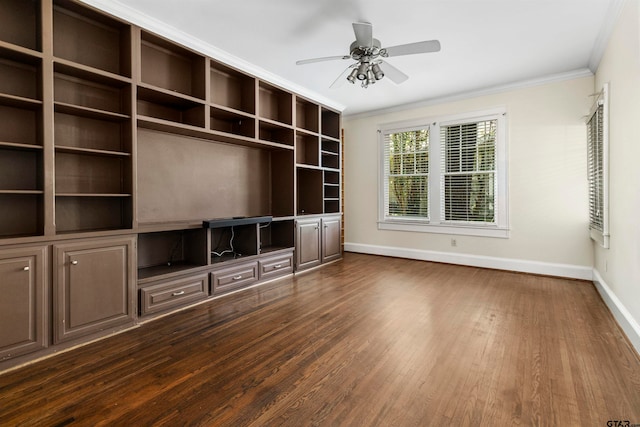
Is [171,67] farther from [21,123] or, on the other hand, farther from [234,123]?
[21,123]

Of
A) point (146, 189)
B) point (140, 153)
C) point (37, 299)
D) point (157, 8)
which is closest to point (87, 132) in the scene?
point (140, 153)

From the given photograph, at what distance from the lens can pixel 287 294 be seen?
387cm

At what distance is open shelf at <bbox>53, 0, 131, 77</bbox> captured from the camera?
277 centimetres

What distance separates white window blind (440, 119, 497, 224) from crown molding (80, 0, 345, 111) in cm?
258

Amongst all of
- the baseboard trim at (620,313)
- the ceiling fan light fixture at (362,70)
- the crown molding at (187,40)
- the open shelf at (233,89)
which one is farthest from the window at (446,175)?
the open shelf at (233,89)

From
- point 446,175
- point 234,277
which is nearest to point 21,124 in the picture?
point 234,277

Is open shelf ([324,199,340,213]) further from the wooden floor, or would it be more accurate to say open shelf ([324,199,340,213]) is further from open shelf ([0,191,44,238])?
open shelf ([0,191,44,238])

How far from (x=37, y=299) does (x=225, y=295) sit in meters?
1.76

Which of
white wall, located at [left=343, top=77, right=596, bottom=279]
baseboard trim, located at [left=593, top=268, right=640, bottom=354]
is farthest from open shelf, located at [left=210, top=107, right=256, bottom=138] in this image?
baseboard trim, located at [left=593, top=268, right=640, bottom=354]

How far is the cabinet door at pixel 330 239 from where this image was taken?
18.0ft

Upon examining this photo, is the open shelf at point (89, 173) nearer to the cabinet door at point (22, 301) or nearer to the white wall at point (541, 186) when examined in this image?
the cabinet door at point (22, 301)

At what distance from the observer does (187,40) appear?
3.42 metres

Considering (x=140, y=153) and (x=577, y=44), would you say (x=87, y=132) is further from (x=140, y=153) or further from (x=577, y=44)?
(x=577, y=44)

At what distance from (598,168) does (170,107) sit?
4.97m
